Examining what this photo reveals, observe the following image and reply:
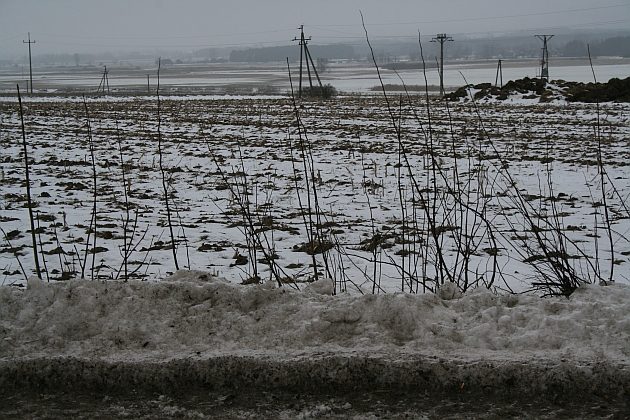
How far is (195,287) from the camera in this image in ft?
12.9

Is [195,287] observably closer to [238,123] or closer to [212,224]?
[212,224]

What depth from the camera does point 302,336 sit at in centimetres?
351

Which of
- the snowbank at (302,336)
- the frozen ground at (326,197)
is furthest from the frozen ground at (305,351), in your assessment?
the frozen ground at (326,197)

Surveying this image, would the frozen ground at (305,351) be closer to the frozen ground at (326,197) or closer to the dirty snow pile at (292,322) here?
the dirty snow pile at (292,322)

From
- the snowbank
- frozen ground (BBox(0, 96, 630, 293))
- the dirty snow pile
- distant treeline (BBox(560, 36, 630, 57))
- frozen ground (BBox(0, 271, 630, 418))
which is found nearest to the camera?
frozen ground (BBox(0, 271, 630, 418))

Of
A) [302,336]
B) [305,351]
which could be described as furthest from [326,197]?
[305,351]

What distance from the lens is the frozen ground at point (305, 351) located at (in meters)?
3.05

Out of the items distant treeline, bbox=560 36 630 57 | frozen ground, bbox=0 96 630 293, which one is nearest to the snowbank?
frozen ground, bbox=0 96 630 293

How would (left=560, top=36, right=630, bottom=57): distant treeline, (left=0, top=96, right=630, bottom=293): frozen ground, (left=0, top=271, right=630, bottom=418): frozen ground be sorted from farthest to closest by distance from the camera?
(left=560, top=36, right=630, bottom=57): distant treeline
(left=0, top=96, right=630, bottom=293): frozen ground
(left=0, top=271, right=630, bottom=418): frozen ground

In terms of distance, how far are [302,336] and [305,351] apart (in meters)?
0.15

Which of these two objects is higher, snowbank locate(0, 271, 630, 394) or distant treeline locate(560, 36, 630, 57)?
distant treeline locate(560, 36, 630, 57)

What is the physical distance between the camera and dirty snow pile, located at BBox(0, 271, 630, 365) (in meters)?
3.36

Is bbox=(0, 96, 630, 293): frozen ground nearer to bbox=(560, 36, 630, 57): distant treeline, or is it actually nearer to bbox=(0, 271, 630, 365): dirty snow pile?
bbox=(0, 271, 630, 365): dirty snow pile

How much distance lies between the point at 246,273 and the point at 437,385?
2470 mm
